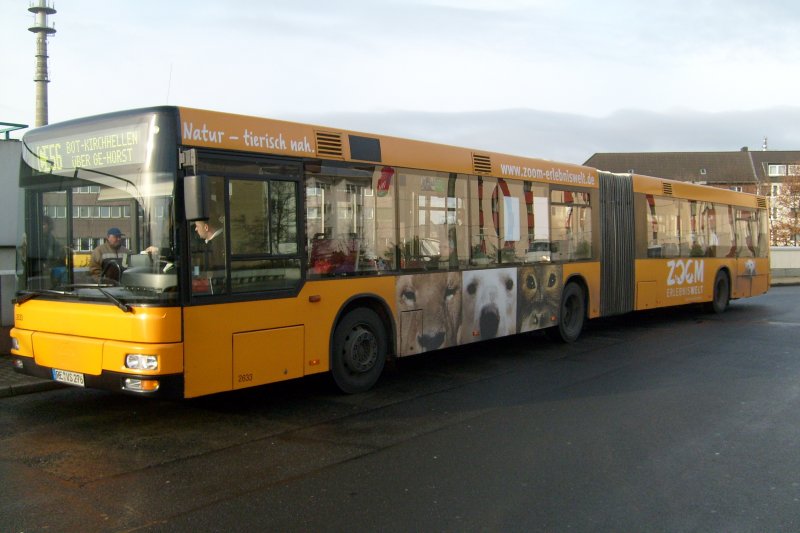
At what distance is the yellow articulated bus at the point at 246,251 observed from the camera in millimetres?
6082

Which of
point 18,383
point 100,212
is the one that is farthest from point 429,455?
point 18,383

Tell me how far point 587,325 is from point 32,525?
12.4 meters

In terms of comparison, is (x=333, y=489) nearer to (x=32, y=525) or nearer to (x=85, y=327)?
(x=32, y=525)

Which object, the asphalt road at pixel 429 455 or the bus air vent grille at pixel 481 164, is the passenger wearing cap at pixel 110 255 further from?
the bus air vent grille at pixel 481 164

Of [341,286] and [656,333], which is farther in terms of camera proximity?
[656,333]

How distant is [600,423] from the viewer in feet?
22.4

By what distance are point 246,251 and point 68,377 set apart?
2011 mm

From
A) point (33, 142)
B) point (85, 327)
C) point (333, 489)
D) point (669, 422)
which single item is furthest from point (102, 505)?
point (669, 422)

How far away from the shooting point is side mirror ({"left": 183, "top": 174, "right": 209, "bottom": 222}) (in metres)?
5.88

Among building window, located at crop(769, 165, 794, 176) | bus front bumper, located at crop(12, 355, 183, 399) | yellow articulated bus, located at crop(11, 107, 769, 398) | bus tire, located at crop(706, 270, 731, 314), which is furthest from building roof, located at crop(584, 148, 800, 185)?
bus front bumper, located at crop(12, 355, 183, 399)

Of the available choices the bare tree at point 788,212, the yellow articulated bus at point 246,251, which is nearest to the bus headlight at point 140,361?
the yellow articulated bus at point 246,251

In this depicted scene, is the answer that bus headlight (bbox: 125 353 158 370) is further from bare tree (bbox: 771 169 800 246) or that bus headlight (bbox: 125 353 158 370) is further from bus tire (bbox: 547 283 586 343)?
bare tree (bbox: 771 169 800 246)

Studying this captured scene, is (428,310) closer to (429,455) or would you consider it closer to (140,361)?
(429,455)

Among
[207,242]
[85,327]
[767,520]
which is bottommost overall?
[767,520]
